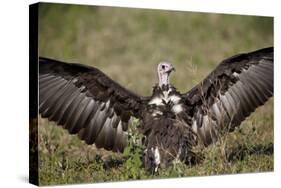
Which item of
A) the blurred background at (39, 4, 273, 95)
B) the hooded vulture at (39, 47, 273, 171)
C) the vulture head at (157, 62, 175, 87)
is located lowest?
the hooded vulture at (39, 47, 273, 171)

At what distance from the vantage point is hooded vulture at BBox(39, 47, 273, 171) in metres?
9.52

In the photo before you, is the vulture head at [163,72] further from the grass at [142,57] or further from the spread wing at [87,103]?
the spread wing at [87,103]

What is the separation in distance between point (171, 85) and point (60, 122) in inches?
52.4

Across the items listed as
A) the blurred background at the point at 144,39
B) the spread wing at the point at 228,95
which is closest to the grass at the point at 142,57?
the blurred background at the point at 144,39

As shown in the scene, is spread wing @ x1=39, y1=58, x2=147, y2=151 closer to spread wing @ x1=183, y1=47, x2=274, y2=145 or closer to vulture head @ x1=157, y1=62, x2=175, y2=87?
vulture head @ x1=157, y1=62, x2=175, y2=87

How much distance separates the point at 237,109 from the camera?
10.5 m

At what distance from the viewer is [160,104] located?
10.1 meters

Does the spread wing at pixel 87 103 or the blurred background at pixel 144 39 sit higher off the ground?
the blurred background at pixel 144 39

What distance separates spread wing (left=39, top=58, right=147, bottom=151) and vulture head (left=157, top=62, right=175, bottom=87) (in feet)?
1.09

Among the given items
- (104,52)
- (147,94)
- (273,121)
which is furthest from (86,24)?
(273,121)

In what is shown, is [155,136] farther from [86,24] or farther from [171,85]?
[86,24]

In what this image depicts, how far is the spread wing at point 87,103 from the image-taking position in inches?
369

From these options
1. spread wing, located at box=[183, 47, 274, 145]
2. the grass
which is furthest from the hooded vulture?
the grass

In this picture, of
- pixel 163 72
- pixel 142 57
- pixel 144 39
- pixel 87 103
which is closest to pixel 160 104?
pixel 163 72
